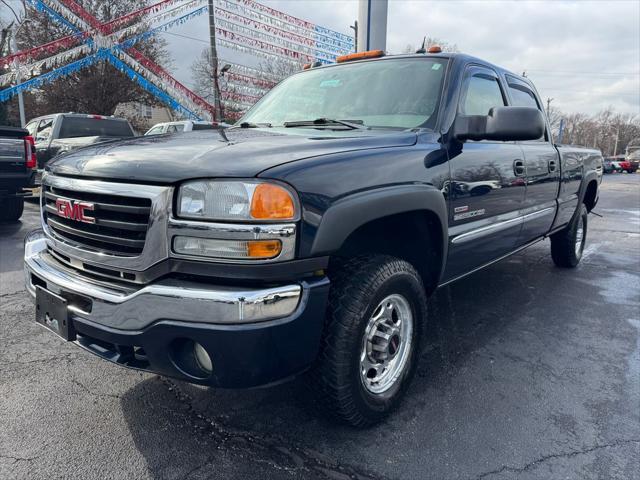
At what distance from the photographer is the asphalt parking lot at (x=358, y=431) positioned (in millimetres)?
2020

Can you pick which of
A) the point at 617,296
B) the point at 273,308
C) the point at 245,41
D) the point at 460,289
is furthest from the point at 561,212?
the point at 245,41

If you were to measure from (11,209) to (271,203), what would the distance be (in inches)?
276

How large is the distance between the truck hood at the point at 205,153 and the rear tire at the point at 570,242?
366cm

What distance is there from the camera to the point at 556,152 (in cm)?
432

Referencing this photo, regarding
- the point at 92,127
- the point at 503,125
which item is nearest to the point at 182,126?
the point at 92,127

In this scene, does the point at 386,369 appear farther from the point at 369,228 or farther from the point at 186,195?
the point at 186,195

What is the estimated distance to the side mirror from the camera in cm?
258

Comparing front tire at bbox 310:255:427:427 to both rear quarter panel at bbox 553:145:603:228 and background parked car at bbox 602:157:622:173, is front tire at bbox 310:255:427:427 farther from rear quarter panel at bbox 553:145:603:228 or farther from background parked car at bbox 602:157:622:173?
background parked car at bbox 602:157:622:173

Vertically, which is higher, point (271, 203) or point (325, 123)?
point (325, 123)

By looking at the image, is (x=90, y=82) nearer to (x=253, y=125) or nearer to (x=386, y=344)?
(x=253, y=125)

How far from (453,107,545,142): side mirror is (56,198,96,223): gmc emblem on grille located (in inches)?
76.6

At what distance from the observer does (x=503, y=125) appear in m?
2.58

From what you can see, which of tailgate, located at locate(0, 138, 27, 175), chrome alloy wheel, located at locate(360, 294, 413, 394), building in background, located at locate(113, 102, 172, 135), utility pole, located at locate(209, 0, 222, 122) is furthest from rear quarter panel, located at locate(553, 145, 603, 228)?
building in background, located at locate(113, 102, 172, 135)

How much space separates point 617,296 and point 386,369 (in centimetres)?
334
